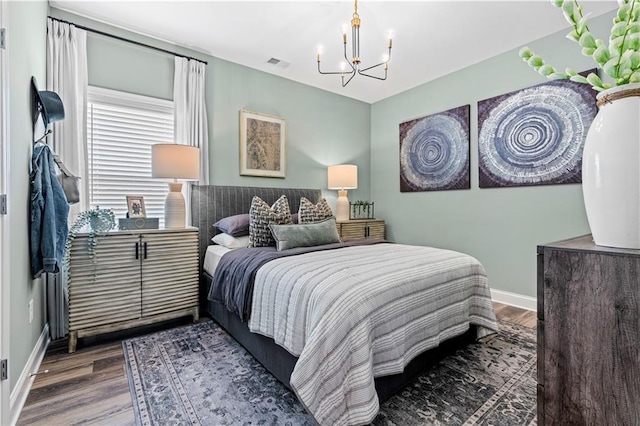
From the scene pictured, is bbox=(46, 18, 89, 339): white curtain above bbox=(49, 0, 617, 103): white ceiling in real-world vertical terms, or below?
below

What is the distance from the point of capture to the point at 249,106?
12.4 ft

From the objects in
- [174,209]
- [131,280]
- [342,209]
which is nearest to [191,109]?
[174,209]

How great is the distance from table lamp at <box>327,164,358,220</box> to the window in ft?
6.93

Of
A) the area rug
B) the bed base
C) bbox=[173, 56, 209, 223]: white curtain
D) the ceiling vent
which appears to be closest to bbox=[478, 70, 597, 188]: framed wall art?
the area rug

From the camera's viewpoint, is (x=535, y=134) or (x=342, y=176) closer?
(x=535, y=134)

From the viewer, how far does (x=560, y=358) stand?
0.84m

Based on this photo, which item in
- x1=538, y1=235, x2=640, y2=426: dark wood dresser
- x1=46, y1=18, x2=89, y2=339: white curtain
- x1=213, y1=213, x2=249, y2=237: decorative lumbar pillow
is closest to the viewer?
x1=538, y1=235, x2=640, y2=426: dark wood dresser

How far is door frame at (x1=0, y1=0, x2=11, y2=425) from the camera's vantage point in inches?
55.0

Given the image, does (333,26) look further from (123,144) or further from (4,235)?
(4,235)

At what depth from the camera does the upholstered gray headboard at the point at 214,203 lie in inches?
127

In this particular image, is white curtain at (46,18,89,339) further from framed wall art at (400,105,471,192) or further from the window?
framed wall art at (400,105,471,192)

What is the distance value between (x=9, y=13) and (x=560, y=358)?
2.82m

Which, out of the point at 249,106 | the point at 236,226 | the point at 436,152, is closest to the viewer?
the point at 236,226

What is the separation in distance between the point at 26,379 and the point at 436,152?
4.47 metres
